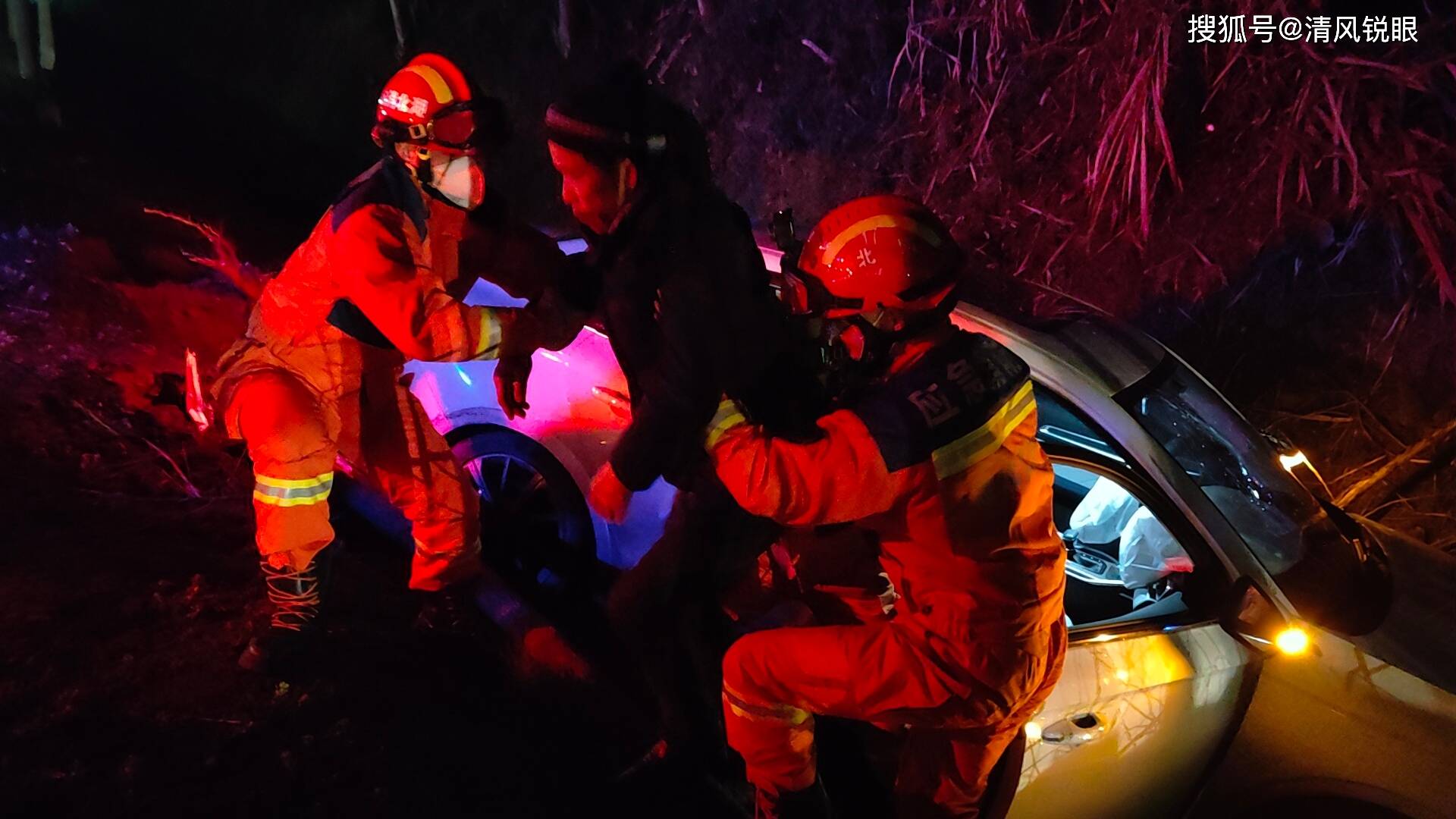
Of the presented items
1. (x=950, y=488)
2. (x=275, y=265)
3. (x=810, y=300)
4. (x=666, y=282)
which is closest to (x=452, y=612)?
(x=666, y=282)

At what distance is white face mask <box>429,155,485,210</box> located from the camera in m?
2.64

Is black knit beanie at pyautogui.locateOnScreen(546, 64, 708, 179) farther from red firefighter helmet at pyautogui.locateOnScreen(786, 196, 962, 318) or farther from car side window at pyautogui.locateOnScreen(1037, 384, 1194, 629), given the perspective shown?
car side window at pyautogui.locateOnScreen(1037, 384, 1194, 629)

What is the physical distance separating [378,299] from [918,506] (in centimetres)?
164

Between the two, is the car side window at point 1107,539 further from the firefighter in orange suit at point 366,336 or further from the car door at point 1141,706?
the firefighter in orange suit at point 366,336

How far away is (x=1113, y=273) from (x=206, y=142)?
858 centimetres

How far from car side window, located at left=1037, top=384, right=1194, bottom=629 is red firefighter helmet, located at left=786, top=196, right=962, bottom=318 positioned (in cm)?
86

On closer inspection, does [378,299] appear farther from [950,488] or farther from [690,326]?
[950,488]

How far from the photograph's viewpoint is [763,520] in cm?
247

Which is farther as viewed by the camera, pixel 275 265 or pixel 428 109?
pixel 275 265

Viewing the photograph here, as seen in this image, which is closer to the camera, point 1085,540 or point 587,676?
point 587,676

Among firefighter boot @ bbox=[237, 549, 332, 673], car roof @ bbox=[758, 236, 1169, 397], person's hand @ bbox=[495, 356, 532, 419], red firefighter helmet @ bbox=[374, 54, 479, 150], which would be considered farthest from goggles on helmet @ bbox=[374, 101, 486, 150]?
firefighter boot @ bbox=[237, 549, 332, 673]

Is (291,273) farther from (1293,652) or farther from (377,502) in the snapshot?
(1293,652)

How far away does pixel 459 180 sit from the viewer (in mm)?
2705

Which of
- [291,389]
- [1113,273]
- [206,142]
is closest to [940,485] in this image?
[291,389]
